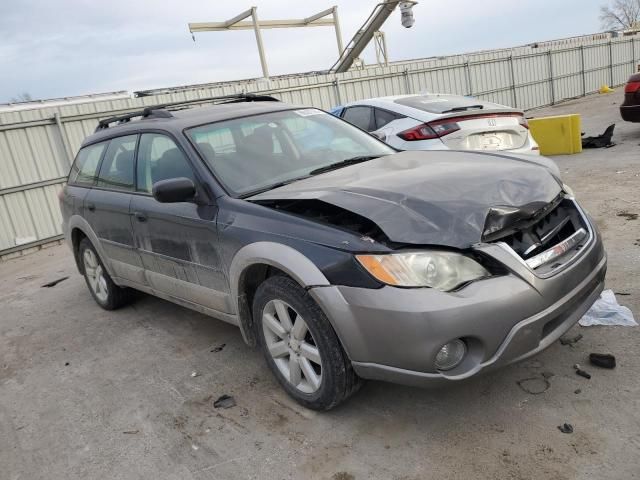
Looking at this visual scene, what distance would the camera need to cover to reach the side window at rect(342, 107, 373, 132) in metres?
6.99

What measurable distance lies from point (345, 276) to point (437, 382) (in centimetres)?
63

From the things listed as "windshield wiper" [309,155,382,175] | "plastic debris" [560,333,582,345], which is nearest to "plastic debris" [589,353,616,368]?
"plastic debris" [560,333,582,345]

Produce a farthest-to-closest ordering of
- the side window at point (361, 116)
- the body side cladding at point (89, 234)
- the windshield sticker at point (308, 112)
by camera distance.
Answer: the side window at point (361, 116), the body side cladding at point (89, 234), the windshield sticker at point (308, 112)

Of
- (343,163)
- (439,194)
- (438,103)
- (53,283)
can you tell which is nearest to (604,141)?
(438,103)

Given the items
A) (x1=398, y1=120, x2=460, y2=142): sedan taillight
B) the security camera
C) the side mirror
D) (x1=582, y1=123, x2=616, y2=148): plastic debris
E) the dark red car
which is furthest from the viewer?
the security camera

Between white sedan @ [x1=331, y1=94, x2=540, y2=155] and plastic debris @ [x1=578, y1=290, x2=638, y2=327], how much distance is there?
2.92 m

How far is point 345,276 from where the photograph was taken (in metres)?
2.44

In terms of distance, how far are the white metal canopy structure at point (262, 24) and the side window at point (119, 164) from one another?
66.8 ft

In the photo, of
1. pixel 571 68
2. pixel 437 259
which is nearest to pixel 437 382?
pixel 437 259

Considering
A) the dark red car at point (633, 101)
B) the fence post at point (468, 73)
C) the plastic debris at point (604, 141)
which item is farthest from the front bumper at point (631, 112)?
the fence post at point (468, 73)

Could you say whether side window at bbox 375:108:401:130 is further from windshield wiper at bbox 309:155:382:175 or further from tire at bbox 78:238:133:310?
tire at bbox 78:238:133:310

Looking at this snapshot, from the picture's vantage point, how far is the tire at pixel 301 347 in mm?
2629

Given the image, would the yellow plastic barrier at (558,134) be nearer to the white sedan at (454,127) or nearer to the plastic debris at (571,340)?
the white sedan at (454,127)

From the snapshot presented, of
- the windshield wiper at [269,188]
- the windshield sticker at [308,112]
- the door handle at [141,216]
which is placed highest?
the windshield sticker at [308,112]
